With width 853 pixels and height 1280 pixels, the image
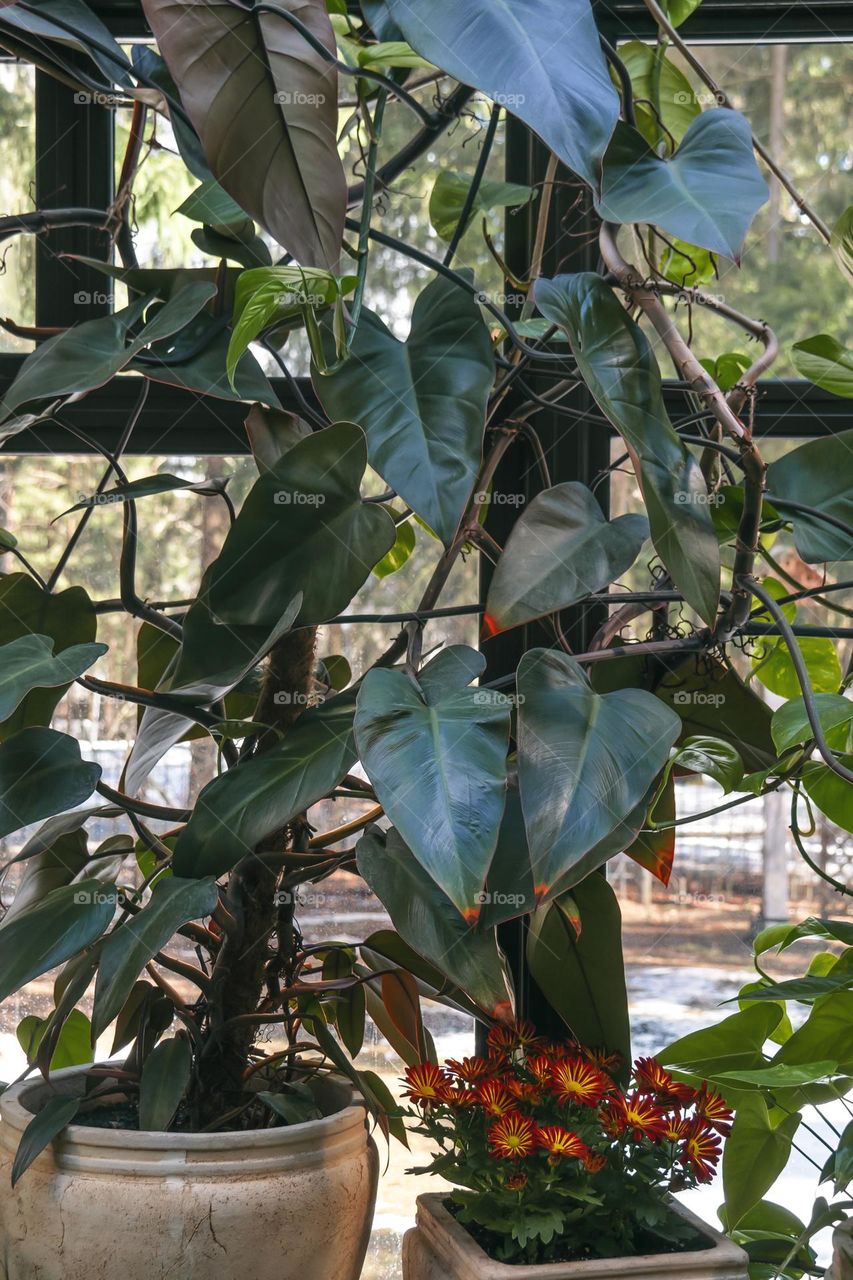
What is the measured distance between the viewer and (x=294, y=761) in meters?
1.02

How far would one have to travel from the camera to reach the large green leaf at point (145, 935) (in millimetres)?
972

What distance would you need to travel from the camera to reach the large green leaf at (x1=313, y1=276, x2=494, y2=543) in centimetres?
95

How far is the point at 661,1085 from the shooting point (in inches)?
43.4

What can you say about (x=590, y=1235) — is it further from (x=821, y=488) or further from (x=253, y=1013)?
(x=821, y=488)

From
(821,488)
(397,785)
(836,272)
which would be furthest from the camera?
(836,272)

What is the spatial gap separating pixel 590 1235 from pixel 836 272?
47.3 inches

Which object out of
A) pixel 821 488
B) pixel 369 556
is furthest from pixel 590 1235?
pixel 821 488

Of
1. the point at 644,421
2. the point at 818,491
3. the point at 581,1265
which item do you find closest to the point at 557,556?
the point at 644,421

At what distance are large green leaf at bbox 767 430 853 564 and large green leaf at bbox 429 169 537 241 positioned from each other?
16.6 inches

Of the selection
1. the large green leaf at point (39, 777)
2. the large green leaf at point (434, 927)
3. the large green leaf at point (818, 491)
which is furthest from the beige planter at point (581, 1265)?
the large green leaf at point (818, 491)

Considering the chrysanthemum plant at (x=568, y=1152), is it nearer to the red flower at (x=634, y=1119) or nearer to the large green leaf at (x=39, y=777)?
the red flower at (x=634, y=1119)

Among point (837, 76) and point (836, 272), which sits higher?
point (837, 76)

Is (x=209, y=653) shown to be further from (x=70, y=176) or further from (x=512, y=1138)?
(x=70, y=176)

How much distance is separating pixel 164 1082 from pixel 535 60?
904 mm
